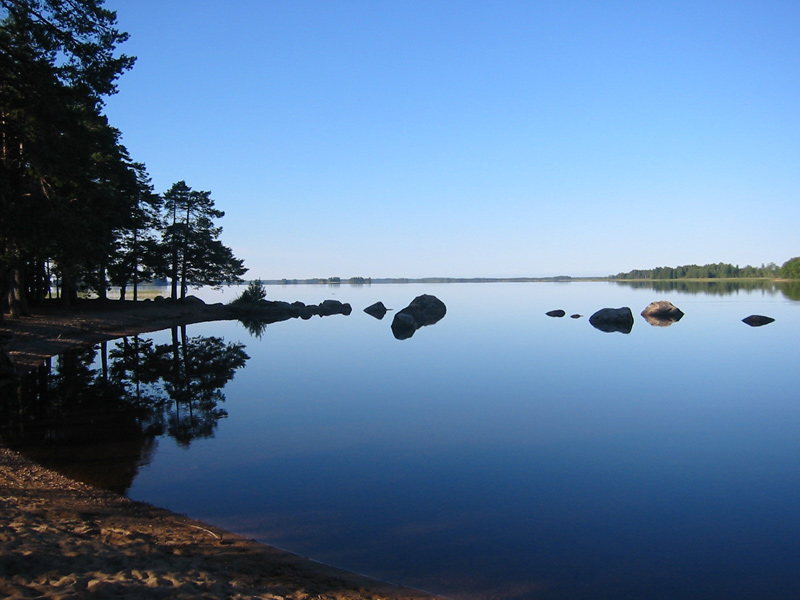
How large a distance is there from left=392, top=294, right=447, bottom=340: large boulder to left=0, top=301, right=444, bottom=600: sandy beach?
30234 millimetres

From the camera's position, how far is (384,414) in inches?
597

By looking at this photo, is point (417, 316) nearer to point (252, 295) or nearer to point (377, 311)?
point (377, 311)

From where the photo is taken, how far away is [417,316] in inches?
2062

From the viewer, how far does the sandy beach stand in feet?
16.3

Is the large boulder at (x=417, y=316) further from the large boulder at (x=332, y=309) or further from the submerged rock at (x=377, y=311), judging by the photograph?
the large boulder at (x=332, y=309)

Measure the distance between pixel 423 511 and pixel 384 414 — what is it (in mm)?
6790

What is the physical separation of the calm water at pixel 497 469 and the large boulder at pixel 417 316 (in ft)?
53.7

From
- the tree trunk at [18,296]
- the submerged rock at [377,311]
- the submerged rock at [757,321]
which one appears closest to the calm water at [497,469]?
the tree trunk at [18,296]

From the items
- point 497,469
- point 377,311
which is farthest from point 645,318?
point 497,469

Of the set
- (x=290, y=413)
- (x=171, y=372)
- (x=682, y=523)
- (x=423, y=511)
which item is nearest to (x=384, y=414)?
(x=290, y=413)

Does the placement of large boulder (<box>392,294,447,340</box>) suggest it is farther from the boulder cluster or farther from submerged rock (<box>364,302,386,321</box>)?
the boulder cluster

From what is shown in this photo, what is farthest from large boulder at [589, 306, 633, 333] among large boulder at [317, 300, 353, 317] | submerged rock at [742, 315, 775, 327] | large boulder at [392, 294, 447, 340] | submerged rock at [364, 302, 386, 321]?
large boulder at [317, 300, 353, 317]

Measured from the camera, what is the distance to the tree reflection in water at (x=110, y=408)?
10.5 m

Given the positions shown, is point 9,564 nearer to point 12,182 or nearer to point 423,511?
point 423,511
